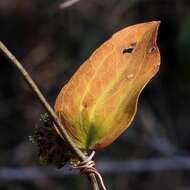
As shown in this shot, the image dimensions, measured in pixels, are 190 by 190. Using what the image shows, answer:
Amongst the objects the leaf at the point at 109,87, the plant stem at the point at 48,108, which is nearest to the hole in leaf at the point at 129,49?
the leaf at the point at 109,87

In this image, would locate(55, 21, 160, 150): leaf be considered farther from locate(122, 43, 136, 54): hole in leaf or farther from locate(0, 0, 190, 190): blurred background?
locate(0, 0, 190, 190): blurred background

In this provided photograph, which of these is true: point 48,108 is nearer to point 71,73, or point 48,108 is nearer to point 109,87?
point 109,87

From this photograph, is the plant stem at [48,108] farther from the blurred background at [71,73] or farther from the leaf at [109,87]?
the blurred background at [71,73]

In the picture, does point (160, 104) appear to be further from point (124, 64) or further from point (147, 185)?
point (124, 64)

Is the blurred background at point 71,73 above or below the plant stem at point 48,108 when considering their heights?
below

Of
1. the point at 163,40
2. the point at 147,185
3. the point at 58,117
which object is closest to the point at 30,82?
the point at 58,117
